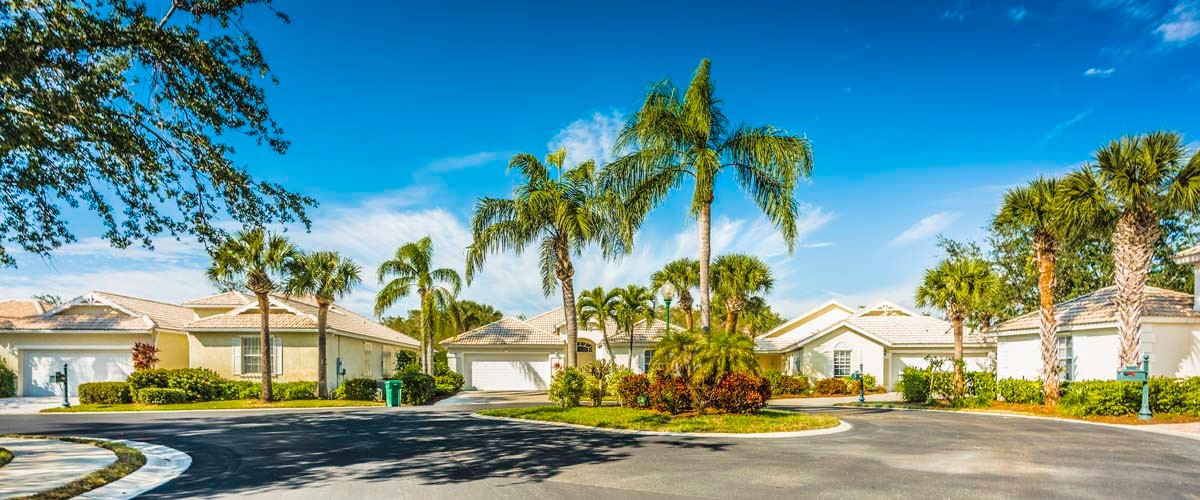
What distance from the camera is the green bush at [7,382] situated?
95.4 ft

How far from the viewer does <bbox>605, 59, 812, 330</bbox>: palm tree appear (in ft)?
61.4

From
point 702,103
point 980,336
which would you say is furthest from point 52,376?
point 980,336

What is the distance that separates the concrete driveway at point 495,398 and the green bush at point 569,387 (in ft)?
17.6

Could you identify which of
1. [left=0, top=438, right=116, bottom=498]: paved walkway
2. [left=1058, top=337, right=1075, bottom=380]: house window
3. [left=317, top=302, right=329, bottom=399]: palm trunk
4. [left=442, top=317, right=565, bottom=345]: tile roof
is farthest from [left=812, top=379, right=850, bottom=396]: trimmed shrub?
[left=0, top=438, right=116, bottom=498]: paved walkway

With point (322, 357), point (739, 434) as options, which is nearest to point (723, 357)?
point (739, 434)

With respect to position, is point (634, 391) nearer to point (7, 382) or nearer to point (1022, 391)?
point (1022, 391)

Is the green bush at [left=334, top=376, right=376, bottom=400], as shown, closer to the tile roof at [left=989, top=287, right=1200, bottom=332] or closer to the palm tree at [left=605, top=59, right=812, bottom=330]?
the palm tree at [left=605, top=59, right=812, bottom=330]

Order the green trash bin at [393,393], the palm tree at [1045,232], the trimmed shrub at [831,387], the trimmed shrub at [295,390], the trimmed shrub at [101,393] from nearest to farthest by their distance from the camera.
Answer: the palm tree at [1045,232]
the green trash bin at [393,393]
the trimmed shrub at [101,393]
the trimmed shrub at [295,390]
the trimmed shrub at [831,387]

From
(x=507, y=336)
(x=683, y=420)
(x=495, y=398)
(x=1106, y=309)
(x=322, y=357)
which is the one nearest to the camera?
(x=683, y=420)

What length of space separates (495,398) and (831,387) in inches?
619

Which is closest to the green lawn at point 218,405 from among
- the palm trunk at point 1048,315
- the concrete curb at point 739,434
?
the concrete curb at point 739,434

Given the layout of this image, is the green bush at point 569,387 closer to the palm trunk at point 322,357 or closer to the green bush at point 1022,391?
the palm trunk at point 322,357

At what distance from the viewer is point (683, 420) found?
16.5 metres

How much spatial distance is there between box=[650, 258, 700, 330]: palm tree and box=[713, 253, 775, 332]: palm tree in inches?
46.6
